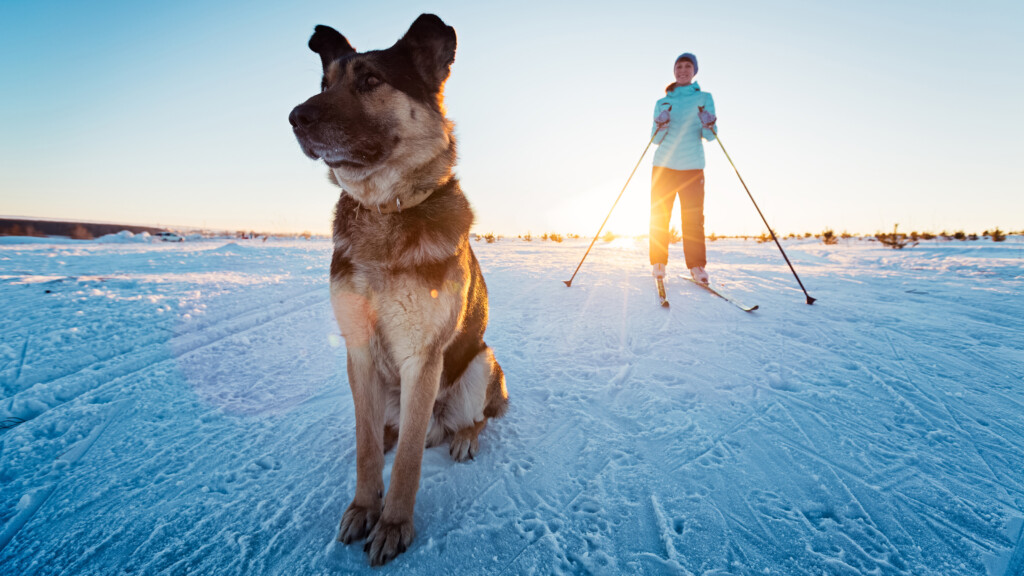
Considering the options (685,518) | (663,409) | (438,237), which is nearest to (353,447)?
(438,237)

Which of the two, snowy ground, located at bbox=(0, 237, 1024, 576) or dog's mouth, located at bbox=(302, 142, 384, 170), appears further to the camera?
dog's mouth, located at bbox=(302, 142, 384, 170)

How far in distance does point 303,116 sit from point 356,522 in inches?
82.4

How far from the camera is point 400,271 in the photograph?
1767 mm

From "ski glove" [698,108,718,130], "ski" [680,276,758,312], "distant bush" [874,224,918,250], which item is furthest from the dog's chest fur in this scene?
"distant bush" [874,224,918,250]

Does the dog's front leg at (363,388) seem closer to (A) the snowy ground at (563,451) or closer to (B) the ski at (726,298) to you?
(A) the snowy ground at (563,451)

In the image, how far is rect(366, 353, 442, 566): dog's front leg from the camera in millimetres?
1495

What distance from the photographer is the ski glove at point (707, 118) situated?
557cm

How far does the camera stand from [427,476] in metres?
1.94

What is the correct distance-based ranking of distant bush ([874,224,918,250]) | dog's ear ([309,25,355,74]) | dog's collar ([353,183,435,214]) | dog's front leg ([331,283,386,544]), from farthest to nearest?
distant bush ([874,224,918,250]), dog's ear ([309,25,355,74]), dog's collar ([353,183,435,214]), dog's front leg ([331,283,386,544])

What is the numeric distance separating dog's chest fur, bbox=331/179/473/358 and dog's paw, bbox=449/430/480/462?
71cm

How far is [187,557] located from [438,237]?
1779 mm

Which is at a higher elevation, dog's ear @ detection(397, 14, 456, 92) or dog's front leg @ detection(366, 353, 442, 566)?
dog's ear @ detection(397, 14, 456, 92)

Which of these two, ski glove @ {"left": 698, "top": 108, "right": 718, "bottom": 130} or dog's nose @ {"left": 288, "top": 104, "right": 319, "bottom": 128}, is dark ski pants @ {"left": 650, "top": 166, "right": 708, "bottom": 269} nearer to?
ski glove @ {"left": 698, "top": 108, "right": 718, "bottom": 130}

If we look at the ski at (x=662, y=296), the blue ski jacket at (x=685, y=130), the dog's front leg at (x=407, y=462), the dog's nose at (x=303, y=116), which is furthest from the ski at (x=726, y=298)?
the dog's nose at (x=303, y=116)
